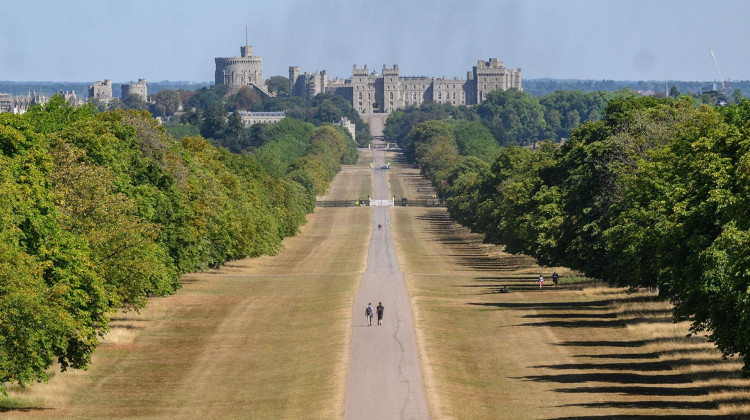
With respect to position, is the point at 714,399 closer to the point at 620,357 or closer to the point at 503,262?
the point at 620,357

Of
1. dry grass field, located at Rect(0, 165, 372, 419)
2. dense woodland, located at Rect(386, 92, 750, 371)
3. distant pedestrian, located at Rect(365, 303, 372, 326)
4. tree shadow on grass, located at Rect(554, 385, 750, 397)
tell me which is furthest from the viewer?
distant pedestrian, located at Rect(365, 303, 372, 326)

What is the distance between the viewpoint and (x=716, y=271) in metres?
52.7

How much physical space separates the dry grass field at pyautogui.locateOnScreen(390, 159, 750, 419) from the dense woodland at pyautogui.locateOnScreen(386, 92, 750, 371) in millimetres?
1933

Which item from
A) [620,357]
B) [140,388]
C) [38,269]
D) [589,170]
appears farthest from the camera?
[589,170]

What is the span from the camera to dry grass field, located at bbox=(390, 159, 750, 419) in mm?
51312

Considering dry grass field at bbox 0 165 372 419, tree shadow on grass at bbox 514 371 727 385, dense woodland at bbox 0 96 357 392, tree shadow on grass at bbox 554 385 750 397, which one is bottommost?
dry grass field at bbox 0 165 372 419

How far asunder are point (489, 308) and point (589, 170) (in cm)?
1338

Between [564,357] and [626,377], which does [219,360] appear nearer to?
[564,357]

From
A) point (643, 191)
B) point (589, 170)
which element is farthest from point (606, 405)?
point (589, 170)

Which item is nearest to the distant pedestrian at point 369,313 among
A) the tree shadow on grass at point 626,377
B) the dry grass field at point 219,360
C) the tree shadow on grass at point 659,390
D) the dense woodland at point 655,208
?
the dry grass field at point 219,360

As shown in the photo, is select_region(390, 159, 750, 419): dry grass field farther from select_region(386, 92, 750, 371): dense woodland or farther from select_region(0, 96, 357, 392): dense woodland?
select_region(0, 96, 357, 392): dense woodland

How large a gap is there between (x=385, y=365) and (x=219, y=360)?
10.1 meters

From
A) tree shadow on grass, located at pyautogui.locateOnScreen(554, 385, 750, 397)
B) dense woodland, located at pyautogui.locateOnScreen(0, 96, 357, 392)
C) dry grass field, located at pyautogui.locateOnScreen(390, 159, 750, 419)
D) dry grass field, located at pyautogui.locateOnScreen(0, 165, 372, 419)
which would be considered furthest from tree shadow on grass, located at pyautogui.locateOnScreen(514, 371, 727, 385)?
dense woodland, located at pyautogui.locateOnScreen(0, 96, 357, 392)

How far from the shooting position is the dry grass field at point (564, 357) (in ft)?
168
